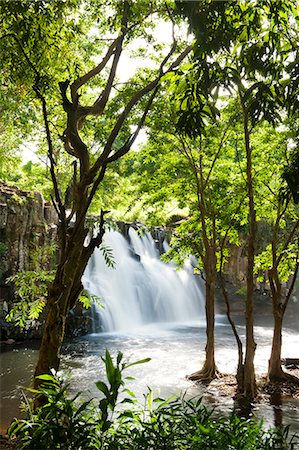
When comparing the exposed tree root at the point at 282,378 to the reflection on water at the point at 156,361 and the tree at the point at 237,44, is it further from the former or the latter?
the tree at the point at 237,44

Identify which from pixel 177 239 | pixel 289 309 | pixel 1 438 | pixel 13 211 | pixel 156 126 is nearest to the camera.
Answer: pixel 1 438

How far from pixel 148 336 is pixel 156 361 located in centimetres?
416

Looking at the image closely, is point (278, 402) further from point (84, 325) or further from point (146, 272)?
point (146, 272)

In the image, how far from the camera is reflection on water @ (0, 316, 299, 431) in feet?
28.4

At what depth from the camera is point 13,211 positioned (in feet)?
48.3

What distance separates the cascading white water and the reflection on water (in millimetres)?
1019

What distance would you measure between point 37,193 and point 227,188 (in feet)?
27.6

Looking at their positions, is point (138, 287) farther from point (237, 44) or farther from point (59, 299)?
point (237, 44)

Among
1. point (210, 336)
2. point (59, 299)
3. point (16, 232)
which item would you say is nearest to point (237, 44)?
point (59, 299)

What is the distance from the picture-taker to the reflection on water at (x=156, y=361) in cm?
866

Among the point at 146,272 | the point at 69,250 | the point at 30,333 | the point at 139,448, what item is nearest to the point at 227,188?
the point at 69,250

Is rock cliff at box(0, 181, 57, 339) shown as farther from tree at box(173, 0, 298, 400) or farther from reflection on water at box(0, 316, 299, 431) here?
tree at box(173, 0, 298, 400)

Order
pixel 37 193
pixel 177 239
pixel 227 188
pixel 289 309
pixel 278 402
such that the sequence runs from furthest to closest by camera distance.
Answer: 1. pixel 289 309
2. pixel 37 193
3. pixel 177 239
4. pixel 227 188
5. pixel 278 402

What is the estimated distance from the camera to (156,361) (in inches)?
505
